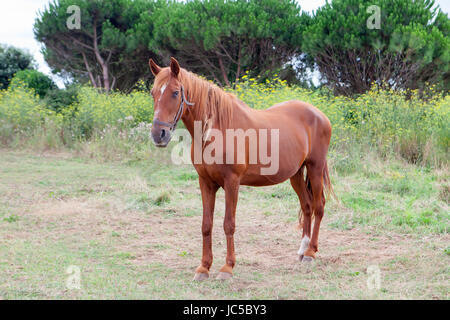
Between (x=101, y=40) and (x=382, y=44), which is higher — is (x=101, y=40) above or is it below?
above

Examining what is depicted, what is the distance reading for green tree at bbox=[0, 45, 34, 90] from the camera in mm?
21203

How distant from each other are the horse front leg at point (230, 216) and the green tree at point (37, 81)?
15.4 m

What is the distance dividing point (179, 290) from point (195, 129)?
134cm

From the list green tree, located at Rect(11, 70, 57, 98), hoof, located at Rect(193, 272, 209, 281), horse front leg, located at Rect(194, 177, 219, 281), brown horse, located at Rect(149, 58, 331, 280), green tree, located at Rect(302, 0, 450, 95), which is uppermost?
green tree, located at Rect(302, 0, 450, 95)

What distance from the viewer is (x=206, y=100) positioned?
360cm

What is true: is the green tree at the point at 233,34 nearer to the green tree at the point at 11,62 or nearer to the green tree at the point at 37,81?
the green tree at the point at 37,81

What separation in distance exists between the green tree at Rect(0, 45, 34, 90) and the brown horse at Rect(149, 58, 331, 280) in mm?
20025

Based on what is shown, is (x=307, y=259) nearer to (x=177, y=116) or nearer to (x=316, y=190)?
(x=316, y=190)

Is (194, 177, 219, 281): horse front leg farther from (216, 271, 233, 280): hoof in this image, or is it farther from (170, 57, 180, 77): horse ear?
(170, 57, 180, 77): horse ear

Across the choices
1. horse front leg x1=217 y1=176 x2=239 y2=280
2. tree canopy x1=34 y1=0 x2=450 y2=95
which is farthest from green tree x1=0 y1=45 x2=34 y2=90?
horse front leg x1=217 y1=176 x2=239 y2=280

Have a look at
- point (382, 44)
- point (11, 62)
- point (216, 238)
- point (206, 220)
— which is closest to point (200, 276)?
point (206, 220)

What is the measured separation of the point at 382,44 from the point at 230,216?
12067 mm

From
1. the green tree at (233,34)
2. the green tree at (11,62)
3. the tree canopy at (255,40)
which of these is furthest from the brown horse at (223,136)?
the green tree at (11,62)
